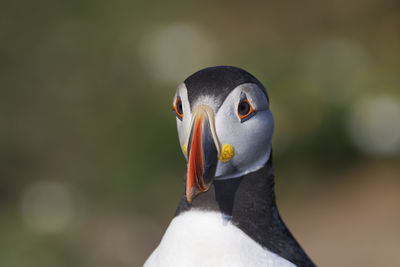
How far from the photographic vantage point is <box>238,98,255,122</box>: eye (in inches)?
77.2

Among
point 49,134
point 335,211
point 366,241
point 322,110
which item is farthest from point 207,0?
point 366,241

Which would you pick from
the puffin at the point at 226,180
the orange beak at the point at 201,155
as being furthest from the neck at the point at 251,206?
the orange beak at the point at 201,155

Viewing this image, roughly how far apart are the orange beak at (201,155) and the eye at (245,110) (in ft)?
0.42

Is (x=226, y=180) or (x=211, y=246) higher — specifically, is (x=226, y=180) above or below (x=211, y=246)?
above

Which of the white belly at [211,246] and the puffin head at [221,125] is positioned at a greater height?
the puffin head at [221,125]

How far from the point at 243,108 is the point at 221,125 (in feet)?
0.42

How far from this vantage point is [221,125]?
191cm

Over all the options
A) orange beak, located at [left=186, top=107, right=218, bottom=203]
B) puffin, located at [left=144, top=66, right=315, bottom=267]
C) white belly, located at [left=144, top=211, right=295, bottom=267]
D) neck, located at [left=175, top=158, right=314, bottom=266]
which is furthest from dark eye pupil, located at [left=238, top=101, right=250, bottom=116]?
white belly, located at [left=144, top=211, right=295, bottom=267]

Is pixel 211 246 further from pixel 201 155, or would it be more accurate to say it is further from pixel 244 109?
pixel 244 109

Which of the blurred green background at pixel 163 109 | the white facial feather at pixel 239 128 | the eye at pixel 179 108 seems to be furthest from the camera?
the blurred green background at pixel 163 109

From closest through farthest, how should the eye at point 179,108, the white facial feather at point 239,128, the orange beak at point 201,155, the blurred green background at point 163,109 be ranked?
the orange beak at point 201,155 → the white facial feather at point 239,128 → the eye at point 179,108 → the blurred green background at point 163,109

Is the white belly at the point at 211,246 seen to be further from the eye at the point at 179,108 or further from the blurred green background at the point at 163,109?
the blurred green background at the point at 163,109

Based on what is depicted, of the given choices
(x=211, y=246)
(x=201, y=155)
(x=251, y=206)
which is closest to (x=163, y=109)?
(x=251, y=206)

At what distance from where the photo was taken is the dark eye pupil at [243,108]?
1967 millimetres
